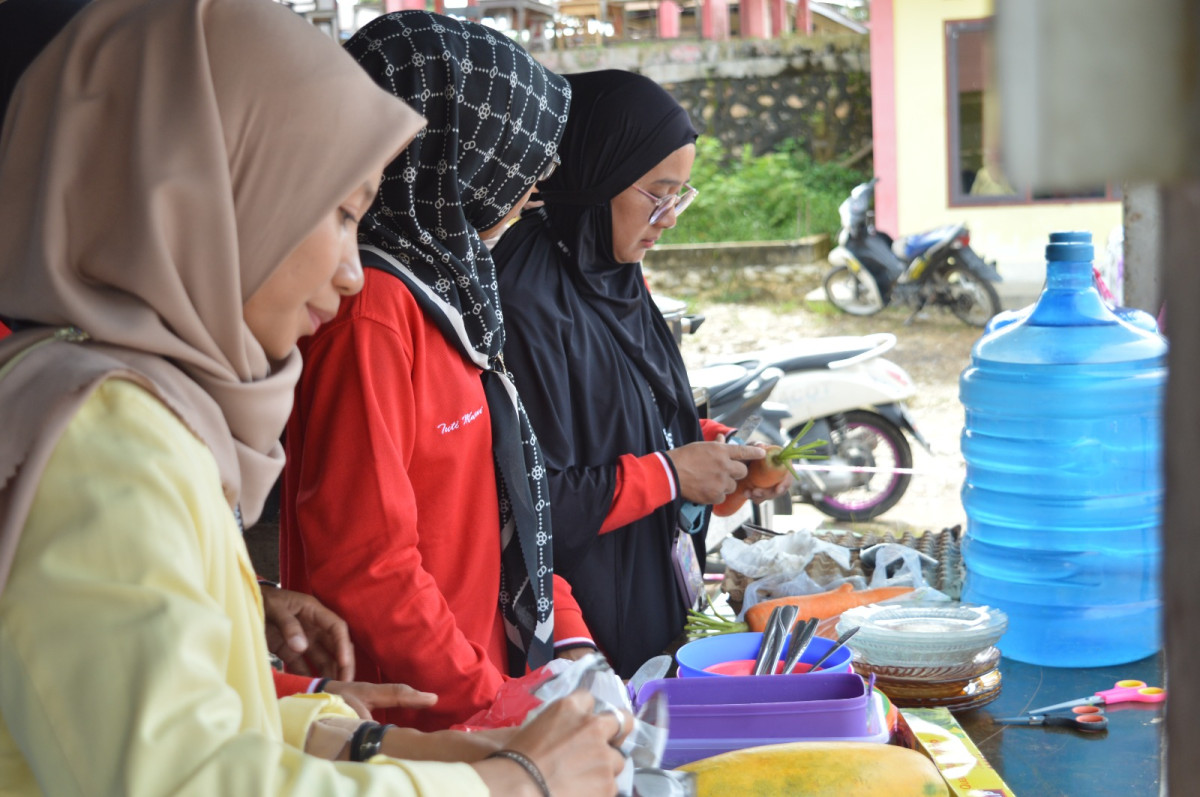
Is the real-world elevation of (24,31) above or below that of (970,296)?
above

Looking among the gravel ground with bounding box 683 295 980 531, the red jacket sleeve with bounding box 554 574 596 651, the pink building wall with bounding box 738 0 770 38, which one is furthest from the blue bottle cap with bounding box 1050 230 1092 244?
the pink building wall with bounding box 738 0 770 38

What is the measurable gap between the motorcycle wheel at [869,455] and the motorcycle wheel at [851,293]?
212 inches

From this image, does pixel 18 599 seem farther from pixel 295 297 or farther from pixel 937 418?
pixel 937 418

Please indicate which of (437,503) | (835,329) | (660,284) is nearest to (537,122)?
(437,503)

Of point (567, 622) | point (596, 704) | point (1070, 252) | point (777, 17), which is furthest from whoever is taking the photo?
point (777, 17)

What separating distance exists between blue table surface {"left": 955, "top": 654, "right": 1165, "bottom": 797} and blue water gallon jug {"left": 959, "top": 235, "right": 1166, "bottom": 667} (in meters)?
0.27

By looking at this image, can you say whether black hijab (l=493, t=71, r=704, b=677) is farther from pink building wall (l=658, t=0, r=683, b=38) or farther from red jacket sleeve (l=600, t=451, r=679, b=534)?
pink building wall (l=658, t=0, r=683, b=38)

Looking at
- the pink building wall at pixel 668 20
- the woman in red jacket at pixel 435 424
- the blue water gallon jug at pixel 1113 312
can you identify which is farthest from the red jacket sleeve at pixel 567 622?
the pink building wall at pixel 668 20

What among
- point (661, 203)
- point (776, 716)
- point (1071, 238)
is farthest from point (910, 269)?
point (776, 716)

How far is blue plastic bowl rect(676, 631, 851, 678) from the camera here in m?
1.72

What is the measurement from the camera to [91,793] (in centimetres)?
86

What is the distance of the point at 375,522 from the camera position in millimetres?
1614

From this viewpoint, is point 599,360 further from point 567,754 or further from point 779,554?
point 567,754

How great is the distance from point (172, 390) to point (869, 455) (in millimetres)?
5759
